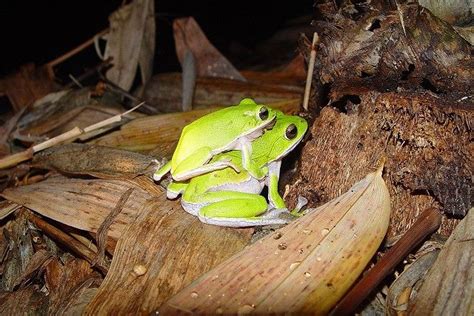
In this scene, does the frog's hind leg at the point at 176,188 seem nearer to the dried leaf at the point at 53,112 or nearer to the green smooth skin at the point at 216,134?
the green smooth skin at the point at 216,134

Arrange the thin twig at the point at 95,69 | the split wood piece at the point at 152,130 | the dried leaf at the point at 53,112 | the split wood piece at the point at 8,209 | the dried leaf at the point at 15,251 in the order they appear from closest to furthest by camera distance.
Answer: the dried leaf at the point at 15,251, the split wood piece at the point at 8,209, the split wood piece at the point at 152,130, the dried leaf at the point at 53,112, the thin twig at the point at 95,69

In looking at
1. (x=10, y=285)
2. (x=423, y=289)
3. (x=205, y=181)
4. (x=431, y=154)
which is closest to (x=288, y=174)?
(x=205, y=181)

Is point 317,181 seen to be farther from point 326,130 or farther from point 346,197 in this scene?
point 346,197

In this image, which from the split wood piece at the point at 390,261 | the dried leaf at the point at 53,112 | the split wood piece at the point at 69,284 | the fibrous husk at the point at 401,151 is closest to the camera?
the split wood piece at the point at 390,261

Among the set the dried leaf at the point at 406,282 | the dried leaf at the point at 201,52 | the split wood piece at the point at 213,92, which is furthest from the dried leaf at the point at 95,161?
the dried leaf at the point at 201,52

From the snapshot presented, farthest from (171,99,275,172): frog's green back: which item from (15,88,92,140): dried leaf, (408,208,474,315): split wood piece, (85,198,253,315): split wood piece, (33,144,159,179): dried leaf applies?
(15,88,92,140): dried leaf

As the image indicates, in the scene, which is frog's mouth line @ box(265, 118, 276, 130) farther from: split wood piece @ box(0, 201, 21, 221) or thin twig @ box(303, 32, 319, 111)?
split wood piece @ box(0, 201, 21, 221)
